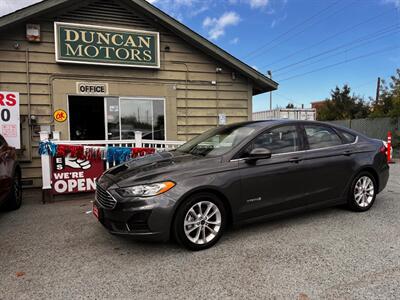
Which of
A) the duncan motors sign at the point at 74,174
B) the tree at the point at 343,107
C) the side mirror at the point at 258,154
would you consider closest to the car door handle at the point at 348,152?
the side mirror at the point at 258,154

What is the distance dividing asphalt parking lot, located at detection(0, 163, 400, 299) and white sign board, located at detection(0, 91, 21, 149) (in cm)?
238

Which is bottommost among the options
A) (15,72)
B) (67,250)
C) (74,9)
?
(67,250)

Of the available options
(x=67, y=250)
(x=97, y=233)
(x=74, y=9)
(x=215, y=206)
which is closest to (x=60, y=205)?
(x=97, y=233)

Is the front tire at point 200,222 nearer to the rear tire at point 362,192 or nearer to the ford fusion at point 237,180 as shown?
the ford fusion at point 237,180

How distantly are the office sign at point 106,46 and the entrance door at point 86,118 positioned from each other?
93 cm

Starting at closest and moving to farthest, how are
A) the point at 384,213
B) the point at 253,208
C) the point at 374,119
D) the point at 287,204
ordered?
the point at 253,208
the point at 287,204
the point at 384,213
the point at 374,119

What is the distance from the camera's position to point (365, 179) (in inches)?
187

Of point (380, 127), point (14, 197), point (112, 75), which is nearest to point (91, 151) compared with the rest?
point (14, 197)

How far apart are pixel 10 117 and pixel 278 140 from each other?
529cm

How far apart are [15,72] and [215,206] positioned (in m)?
6.04

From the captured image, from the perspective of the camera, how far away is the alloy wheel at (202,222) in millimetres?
3377

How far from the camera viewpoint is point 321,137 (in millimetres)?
4500

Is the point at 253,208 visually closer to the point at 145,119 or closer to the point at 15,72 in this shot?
the point at 145,119

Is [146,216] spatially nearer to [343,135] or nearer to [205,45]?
[343,135]
